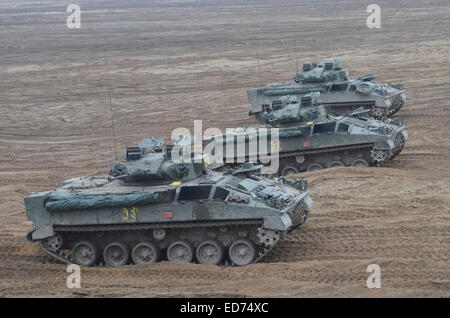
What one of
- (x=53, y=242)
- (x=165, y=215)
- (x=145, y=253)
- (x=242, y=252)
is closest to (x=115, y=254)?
(x=145, y=253)

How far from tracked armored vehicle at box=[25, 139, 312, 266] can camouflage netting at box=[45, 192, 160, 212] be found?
2 cm

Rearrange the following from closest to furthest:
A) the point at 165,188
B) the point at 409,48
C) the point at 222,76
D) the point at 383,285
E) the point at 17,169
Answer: the point at 383,285, the point at 165,188, the point at 17,169, the point at 222,76, the point at 409,48

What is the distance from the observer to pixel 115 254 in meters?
16.1

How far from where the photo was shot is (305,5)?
75.4 metres

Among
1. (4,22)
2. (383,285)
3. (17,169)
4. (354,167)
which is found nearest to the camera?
(383,285)

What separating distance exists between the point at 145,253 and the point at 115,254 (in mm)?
708

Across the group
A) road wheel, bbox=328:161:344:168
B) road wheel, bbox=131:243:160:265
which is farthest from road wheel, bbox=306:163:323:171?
road wheel, bbox=131:243:160:265

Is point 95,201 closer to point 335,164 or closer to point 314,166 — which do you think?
point 314,166

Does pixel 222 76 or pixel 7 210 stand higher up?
pixel 222 76

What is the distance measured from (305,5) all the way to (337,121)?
182ft

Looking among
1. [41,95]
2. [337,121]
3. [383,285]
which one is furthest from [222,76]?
[383,285]

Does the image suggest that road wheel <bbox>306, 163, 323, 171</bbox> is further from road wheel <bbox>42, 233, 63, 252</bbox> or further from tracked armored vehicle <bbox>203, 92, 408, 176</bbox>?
road wheel <bbox>42, 233, 63, 252</bbox>
